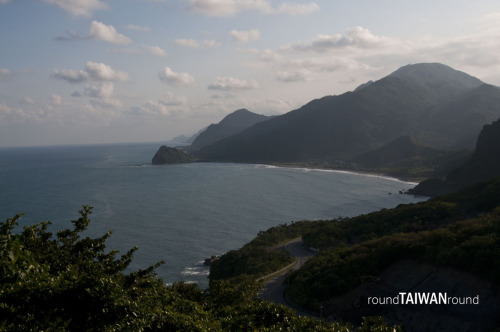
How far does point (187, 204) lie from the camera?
8481cm

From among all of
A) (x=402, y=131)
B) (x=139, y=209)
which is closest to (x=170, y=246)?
(x=139, y=209)

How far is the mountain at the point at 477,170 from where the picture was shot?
84.4 m

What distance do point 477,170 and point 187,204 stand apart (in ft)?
222

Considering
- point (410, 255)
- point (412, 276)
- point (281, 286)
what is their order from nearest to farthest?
1. point (412, 276)
2. point (410, 255)
3. point (281, 286)

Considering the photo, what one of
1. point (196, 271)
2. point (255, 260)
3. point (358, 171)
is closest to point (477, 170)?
point (358, 171)

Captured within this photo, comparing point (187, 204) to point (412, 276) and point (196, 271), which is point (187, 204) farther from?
point (412, 276)

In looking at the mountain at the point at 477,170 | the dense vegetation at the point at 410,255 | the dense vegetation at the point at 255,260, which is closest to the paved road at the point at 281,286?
the dense vegetation at the point at 410,255

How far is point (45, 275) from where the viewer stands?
10.4 metres

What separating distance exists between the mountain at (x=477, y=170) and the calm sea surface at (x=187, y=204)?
893cm

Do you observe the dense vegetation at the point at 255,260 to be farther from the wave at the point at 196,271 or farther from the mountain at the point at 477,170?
the mountain at the point at 477,170

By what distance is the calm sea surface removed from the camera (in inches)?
2160

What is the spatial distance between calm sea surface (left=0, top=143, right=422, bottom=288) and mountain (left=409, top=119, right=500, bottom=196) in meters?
8.93

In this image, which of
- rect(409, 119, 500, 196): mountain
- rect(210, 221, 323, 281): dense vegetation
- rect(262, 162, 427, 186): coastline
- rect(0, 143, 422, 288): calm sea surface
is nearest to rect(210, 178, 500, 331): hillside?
rect(210, 221, 323, 281): dense vegetation

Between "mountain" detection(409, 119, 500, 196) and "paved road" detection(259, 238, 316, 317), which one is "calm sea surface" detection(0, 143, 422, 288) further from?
"paved road" detection(259, 238, 316, 317)
